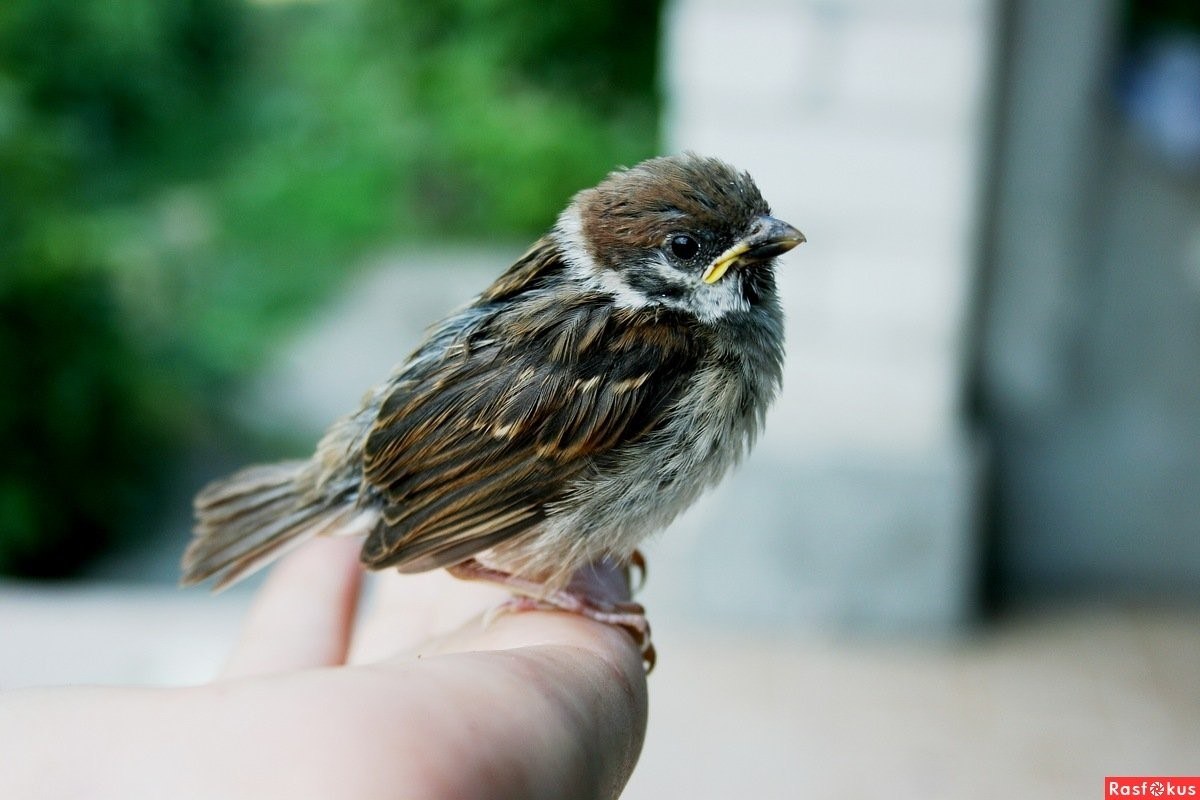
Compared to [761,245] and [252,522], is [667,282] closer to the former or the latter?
[761,245]

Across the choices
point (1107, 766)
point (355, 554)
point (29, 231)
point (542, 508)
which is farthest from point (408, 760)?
point (29, 231)

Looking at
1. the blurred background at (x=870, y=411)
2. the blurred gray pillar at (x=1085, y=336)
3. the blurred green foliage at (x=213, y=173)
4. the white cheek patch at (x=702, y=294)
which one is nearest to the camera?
the white cheek patch at (x=702, y=294)

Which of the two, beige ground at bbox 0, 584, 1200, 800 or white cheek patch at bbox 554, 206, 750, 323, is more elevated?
white cheek patch at bbox 554, 206, 750, 323

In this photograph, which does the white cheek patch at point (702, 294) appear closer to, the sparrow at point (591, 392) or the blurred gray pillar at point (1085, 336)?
the sparrow at point (591, 392)

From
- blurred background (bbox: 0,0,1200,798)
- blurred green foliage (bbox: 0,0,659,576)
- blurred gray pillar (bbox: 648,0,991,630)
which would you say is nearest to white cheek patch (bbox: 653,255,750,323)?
blurred background (bbox: 0,0,1200,798)

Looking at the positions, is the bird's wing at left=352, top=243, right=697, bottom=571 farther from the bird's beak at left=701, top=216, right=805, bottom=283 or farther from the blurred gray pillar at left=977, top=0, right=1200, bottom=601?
the blurred gray pillar at left=977, top=0, right=1200, bottom=601

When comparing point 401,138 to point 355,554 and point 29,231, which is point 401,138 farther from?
point 355,554

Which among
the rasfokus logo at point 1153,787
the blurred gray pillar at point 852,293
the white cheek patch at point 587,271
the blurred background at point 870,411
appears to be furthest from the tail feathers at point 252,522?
the blurred gray pillar at point 852,293
